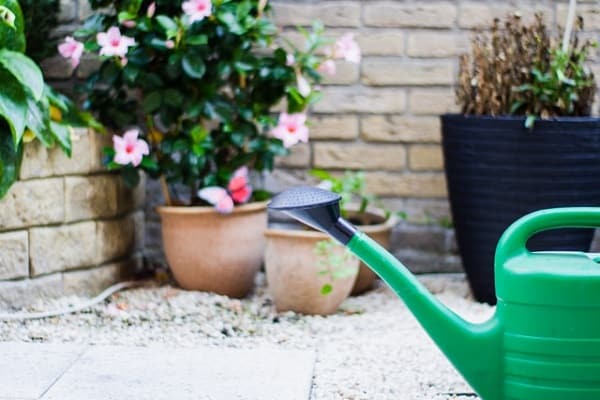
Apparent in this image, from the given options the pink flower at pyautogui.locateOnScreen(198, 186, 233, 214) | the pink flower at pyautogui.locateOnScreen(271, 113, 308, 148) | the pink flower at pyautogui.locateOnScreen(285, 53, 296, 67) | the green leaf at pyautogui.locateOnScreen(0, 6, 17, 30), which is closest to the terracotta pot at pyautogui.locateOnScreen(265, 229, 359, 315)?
the pink flower at pyautogui.locateOnScreen(198, 186, 233, 214)

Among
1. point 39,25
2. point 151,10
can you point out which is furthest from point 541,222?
point 39,25

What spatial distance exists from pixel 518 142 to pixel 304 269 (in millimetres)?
679

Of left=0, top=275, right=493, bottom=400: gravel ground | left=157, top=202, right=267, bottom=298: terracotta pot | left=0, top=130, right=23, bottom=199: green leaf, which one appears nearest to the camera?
left=0, top=275, right=493, bottom=400: gravel ground

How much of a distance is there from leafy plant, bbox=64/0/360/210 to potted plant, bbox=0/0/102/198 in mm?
192

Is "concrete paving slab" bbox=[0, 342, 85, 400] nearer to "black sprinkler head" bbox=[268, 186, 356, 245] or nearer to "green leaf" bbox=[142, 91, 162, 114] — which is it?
"black sprinkler head" bbox=[268, 186, 356, 245]

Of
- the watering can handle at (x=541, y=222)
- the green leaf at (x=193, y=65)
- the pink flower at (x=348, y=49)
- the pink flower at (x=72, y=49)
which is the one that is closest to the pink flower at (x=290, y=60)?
the pink flower at (x=348, y=49)

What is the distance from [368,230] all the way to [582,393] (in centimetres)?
124

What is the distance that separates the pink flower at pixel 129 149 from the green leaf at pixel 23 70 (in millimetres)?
344

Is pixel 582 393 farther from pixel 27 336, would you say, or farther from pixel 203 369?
pixel 27 336

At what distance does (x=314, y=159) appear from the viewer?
9.72 ft

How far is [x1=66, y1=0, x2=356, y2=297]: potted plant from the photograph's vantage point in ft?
8.30

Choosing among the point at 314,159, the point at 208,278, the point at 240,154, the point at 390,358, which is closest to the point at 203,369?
the point at 390,358

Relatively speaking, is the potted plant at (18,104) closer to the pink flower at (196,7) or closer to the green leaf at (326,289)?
the pink flower at (196,7)

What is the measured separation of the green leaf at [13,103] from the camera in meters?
2.15
